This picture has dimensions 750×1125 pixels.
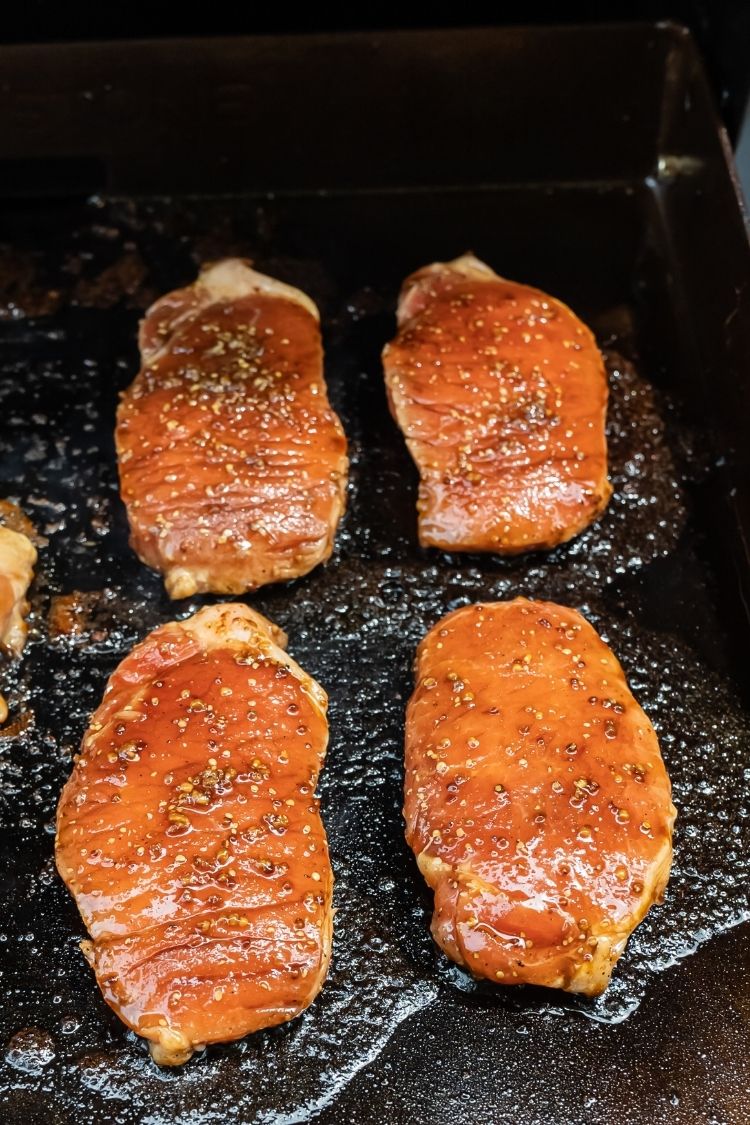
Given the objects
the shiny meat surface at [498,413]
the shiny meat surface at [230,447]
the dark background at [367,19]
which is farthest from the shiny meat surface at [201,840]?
the dark background at [367,19]

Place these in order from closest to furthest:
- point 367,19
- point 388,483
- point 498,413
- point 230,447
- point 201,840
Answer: point 201,840 < point 230,447 < point 498,413 < point 388,483 < point 367,19

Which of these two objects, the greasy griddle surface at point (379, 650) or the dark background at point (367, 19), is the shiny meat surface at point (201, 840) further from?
the dark background at point (367, 19)

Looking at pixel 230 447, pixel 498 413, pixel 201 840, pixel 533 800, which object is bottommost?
pixel 201 840

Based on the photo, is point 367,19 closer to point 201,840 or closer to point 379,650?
point 379,650

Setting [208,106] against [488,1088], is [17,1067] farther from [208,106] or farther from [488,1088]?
[208,106]

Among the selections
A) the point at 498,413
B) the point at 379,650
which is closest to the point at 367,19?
the point at 498,413

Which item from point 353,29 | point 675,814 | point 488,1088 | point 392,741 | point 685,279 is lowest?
point 488,1088

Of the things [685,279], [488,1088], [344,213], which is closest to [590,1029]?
[488,1088]
